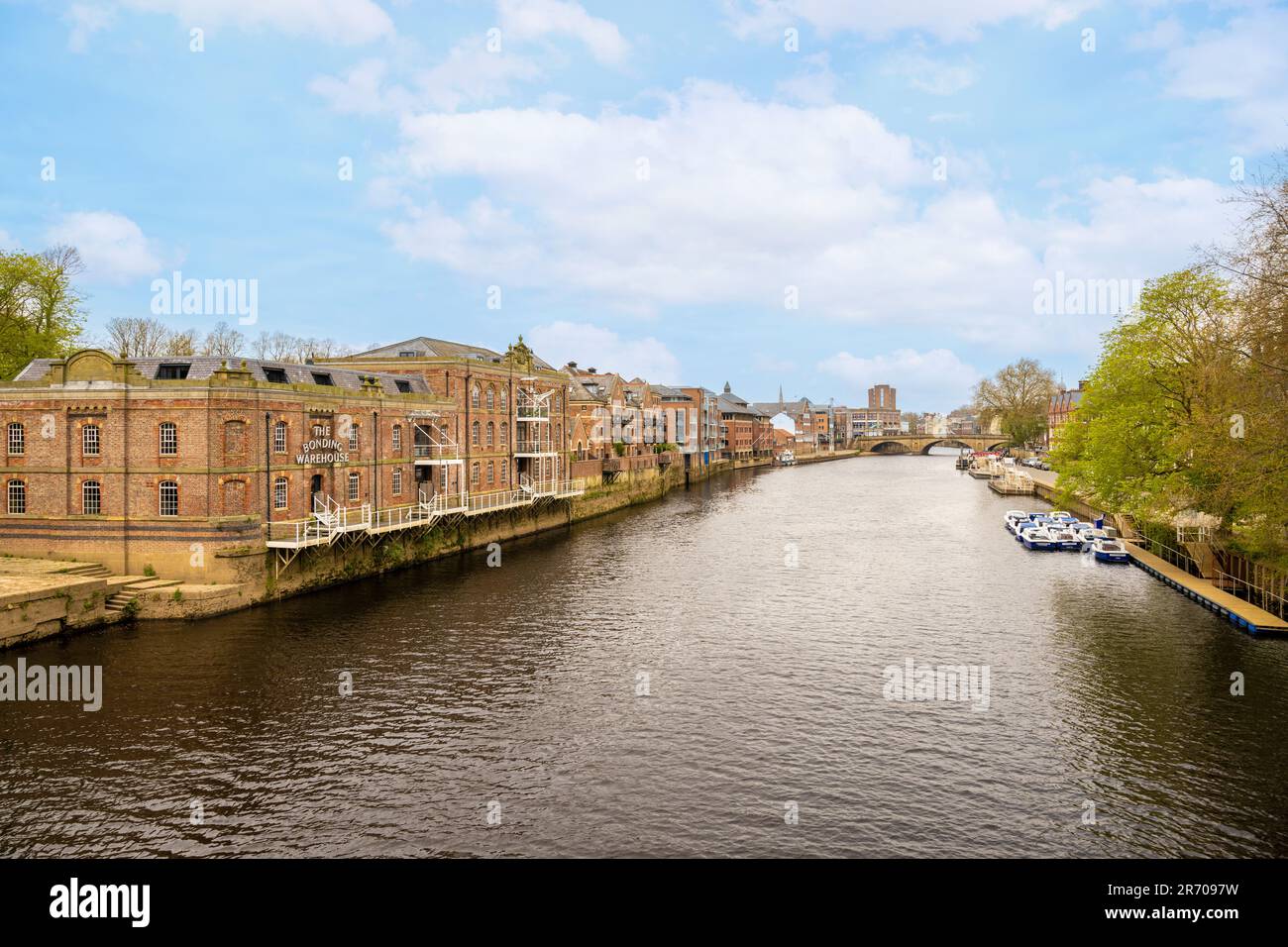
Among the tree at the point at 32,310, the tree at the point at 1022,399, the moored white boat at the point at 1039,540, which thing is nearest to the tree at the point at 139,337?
the tree at the point at 32,310

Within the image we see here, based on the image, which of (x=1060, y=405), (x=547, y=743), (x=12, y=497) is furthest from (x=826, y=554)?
(x=1060, y=405)

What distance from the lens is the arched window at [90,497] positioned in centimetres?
3791

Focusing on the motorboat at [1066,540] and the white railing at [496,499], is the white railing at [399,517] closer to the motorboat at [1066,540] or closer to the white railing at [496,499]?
the white railing at [496,499]

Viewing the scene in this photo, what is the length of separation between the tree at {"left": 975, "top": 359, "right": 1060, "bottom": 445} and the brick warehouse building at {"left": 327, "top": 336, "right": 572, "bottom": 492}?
4648 inches

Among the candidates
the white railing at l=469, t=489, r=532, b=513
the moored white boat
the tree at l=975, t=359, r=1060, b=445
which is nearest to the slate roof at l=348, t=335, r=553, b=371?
the white railing at l=469, t=489, r=532, b=513

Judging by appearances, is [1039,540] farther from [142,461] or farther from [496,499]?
[142,461]

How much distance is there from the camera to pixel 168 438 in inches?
1464

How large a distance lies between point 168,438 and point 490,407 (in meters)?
28.1

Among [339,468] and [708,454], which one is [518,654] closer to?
[339,468]

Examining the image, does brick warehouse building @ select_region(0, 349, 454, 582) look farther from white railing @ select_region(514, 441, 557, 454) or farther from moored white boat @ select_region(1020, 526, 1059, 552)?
moored white boat @ select_region(1020, 526, 1059, 552)

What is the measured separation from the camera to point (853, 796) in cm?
1983

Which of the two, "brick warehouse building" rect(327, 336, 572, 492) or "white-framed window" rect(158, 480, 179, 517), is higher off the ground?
"brick warehouse building" rect(327, 336, 572, 492)

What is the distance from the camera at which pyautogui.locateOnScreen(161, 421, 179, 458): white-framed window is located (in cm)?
3712

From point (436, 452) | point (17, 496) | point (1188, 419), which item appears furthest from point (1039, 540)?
point (17, 496)
